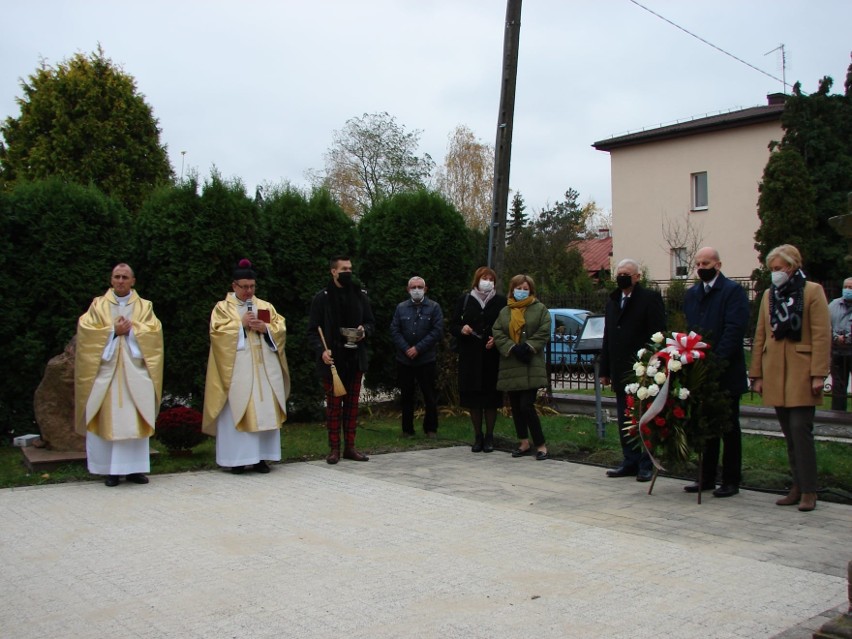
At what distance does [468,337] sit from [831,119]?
2374 centimetres

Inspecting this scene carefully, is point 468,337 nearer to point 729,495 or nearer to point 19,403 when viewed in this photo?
point 729,495

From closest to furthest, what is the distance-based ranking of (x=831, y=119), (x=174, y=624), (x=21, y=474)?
1. (x=174, y=624)
2. (x=21, y=474)
3. (x=831, y=119)

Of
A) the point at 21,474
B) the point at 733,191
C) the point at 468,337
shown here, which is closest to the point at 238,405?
the point at 21,474

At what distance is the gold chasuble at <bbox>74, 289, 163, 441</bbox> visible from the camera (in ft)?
26.9

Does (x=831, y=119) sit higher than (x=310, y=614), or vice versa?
(x=831, y=119)

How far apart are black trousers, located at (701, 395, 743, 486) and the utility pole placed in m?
5.52

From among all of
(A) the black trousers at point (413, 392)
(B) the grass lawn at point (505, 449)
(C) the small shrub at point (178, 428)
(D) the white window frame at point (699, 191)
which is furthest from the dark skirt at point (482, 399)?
(D) the white window frame at point (699, 191)

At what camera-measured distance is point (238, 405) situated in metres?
8.74

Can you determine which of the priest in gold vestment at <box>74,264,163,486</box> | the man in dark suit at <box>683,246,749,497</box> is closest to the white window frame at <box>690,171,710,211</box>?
the man in dark suit at <box>683,246,749,497</box>

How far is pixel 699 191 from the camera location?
36.3 metres

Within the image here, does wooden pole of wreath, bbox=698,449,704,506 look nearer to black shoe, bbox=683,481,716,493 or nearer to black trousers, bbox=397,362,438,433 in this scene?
black shoe, bbox=683,481,716,493

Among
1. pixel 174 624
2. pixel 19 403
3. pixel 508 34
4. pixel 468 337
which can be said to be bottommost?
pixel 174 624

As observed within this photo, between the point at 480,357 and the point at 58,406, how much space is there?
4.61 m

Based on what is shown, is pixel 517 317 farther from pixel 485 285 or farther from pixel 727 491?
pixel 727 491
